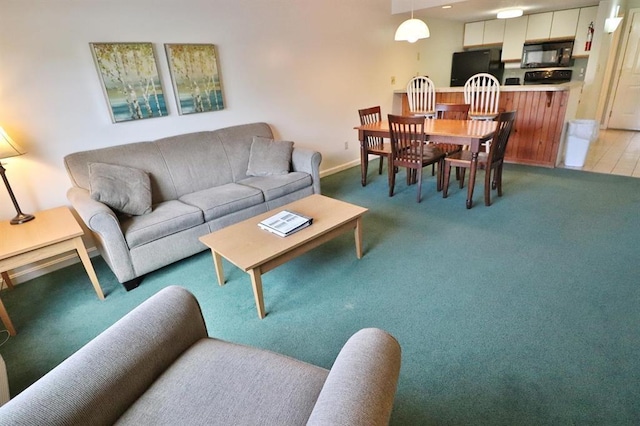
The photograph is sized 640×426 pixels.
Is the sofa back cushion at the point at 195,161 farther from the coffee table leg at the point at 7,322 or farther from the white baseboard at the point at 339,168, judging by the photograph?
the white baseboard at the point at 339,168

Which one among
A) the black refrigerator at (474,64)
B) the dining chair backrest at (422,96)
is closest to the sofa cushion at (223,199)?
the dining chair backrest at (422,96)

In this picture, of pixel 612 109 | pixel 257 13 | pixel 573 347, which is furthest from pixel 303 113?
pixel 612 109

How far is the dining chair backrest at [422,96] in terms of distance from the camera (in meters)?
4.52

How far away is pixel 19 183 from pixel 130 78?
116cm

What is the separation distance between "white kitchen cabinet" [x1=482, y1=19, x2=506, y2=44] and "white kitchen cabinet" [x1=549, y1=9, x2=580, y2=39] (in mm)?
787

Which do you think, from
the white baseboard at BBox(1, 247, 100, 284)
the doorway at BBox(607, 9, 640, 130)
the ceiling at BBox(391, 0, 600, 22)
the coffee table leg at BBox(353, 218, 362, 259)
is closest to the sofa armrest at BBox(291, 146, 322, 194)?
the coffee table leg at BBox(353, 218, 362, 259)

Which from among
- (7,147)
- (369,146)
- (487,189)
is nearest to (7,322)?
(7,147)

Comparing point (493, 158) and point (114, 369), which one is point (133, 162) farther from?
point (493, 158)

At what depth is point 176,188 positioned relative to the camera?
2.93m

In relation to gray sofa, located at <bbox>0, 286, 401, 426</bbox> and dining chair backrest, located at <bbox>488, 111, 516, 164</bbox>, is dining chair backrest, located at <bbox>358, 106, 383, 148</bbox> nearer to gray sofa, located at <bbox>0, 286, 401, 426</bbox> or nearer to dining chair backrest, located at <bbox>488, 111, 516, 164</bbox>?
dining chair backrest, located at <bbox>488, 111, 516, 164</bbox>

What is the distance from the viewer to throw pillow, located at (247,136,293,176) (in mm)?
3266

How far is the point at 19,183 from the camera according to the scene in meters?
2.48

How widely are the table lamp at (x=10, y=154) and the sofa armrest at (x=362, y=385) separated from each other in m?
2.54

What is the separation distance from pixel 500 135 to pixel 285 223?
7.41 feet
